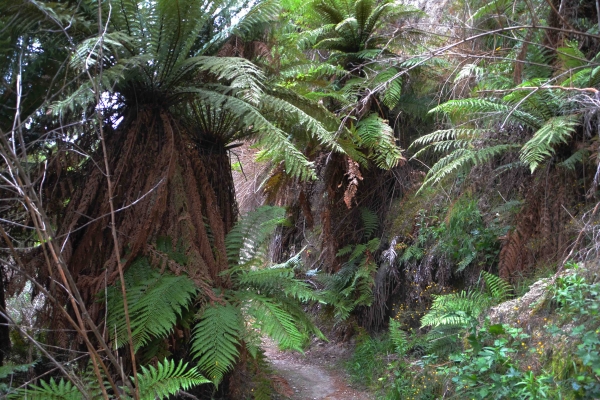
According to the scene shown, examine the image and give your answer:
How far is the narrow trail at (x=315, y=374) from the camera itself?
4.78 m

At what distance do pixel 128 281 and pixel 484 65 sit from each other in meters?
4.17

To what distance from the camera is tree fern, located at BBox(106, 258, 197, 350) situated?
321 cm

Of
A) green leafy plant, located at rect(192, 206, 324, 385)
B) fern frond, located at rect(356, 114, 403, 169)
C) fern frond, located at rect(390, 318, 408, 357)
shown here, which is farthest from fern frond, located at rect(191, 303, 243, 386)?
fern frond, located at rect(356, 114, 403, 169)

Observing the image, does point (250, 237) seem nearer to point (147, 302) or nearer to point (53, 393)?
point (147, 302)

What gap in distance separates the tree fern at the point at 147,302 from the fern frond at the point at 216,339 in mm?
182

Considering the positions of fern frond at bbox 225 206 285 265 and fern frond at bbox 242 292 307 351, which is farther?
fern frond at bbox 225 206 285 265

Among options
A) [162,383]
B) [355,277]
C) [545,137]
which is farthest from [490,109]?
[162,383]

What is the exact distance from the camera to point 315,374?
18.2 feet

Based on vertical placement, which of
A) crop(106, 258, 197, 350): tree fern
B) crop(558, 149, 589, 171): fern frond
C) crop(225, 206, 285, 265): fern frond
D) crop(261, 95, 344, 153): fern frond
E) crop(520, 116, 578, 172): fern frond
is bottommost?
crop(106, 258, 197, 350): tree fern

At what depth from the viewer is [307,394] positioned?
4.82 m

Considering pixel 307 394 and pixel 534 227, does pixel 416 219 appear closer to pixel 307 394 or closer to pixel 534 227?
pixel 534 227

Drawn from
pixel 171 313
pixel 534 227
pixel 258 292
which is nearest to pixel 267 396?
pixel 258 292

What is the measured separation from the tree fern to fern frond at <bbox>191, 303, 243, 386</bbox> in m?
0.18

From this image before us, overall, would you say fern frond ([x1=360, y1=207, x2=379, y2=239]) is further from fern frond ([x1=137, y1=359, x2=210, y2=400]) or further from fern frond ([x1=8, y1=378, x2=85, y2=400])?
fern frond ([x1=8, y1=378, x2=85, y2=400])
